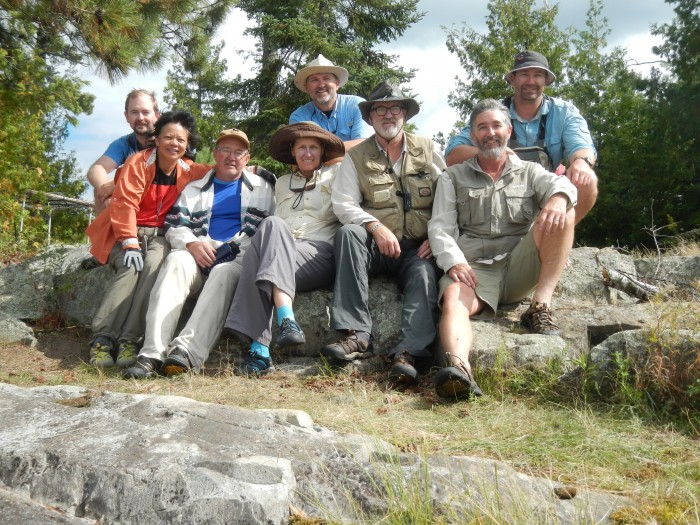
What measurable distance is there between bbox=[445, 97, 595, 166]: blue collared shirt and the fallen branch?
41.3 inches

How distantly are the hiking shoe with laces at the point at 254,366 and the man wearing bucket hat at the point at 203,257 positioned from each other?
0.28 metres

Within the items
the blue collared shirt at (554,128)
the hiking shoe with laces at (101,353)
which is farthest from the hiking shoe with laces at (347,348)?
the blue collared shirt at (554,128)

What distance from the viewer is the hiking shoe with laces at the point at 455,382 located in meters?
3.94

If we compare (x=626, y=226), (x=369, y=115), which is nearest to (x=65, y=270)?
(x=369, y=115)

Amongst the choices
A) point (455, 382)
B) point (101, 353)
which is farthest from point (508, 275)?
point (101, 353)

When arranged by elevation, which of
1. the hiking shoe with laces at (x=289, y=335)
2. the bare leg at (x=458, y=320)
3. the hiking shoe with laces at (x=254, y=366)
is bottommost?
the hiking shoe with laces at (x=254, y=366)

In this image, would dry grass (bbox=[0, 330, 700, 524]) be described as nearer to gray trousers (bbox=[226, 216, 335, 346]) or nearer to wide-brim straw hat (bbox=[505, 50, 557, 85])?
gray trousers (bbox=[226, 216, 335, 346])

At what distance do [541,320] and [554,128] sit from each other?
1.85m

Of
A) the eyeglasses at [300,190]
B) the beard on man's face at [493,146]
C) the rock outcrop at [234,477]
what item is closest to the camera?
the rock outcrop at [234,477]

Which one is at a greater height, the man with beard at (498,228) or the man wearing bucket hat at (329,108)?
→ the man wearing bucket hat at (329,108)

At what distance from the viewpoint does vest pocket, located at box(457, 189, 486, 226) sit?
4.97 meters

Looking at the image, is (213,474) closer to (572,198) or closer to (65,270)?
(572,198)

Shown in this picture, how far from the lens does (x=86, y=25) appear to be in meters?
8.23

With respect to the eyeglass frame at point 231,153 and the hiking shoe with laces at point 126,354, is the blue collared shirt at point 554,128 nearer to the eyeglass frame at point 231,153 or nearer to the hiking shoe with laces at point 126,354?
the eyeglass frame at point 231,153
